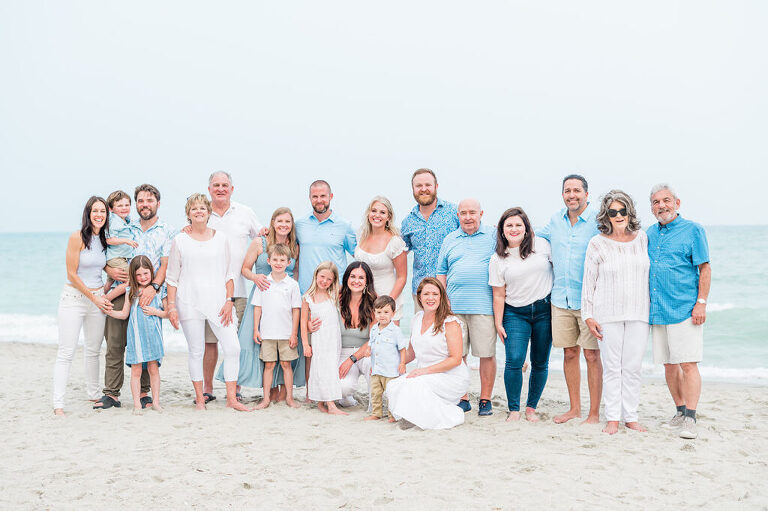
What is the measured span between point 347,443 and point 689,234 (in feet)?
9.76

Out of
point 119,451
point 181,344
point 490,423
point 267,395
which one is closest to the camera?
point 119,451

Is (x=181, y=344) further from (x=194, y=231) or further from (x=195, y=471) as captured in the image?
(x=195, y=471)

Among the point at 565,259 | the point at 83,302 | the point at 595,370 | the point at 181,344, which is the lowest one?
the point at 181,344

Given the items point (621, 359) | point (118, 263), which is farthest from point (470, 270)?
point (118, 263)

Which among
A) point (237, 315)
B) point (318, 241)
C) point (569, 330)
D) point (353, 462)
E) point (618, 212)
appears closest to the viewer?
point (353, 462)

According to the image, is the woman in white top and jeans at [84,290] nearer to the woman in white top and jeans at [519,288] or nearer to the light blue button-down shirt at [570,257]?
the woman in white top and jeans at [519,288]

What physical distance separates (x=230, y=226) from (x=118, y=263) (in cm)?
101

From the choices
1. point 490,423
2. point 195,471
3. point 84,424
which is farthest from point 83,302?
point 490,423

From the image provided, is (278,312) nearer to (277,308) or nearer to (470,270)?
(277,308)

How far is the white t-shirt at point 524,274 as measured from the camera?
15.8 ft

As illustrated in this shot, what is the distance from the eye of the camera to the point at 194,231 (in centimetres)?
521

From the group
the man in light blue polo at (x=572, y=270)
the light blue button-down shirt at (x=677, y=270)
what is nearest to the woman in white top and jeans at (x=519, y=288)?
the man in light blue polo at (x=572, y=270)

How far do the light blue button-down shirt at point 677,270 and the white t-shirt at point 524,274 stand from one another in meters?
0.79

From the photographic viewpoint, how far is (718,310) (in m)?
14.6
